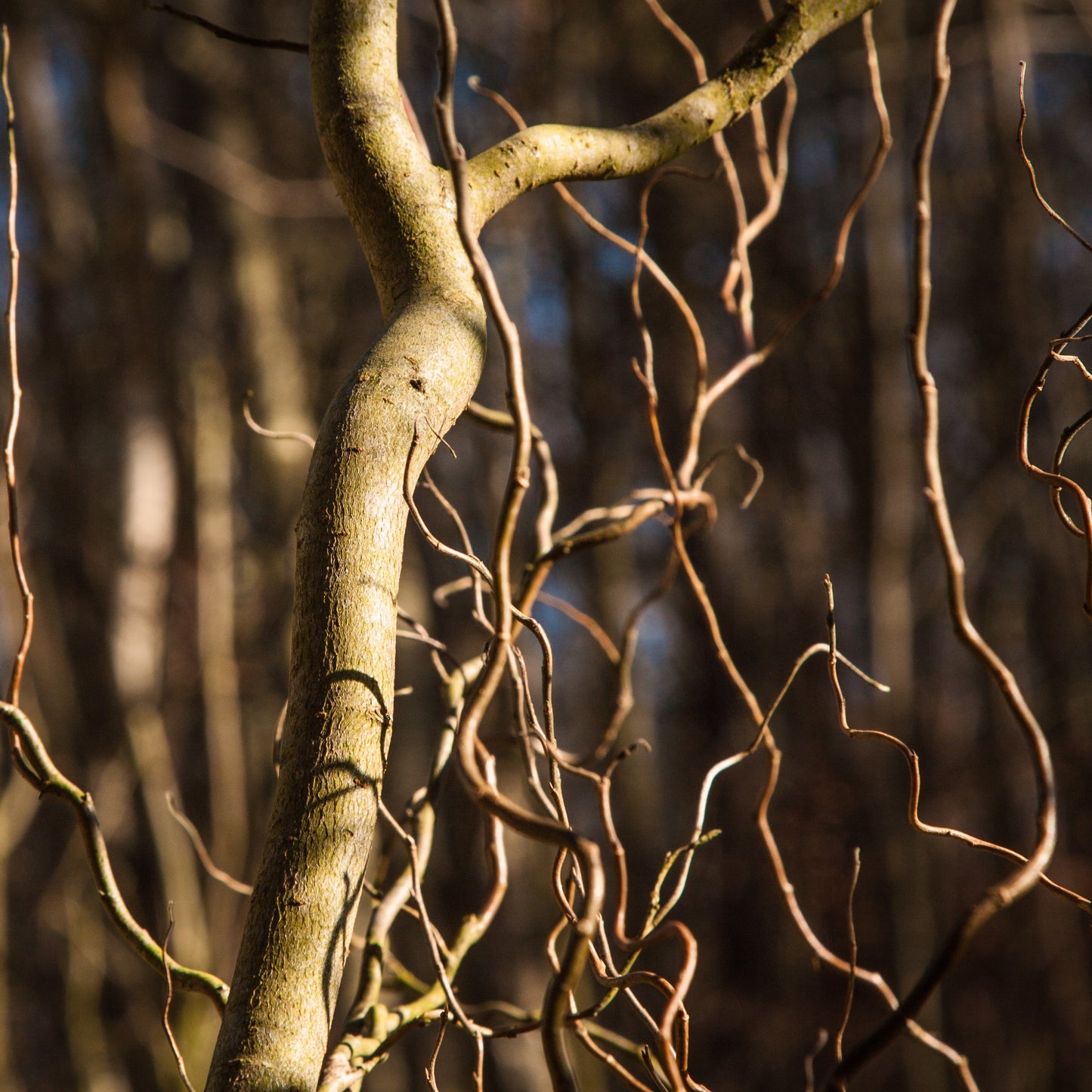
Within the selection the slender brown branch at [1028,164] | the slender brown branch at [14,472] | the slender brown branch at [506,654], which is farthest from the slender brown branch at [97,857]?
the slender brown branch at [1028,164]

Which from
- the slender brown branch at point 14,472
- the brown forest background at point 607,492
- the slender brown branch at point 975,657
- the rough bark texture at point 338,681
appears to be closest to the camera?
the slender brown branch at point 975,657

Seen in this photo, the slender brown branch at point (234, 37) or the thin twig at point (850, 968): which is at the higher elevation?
the slender brown branch at point (234, 37)

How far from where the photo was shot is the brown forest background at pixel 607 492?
3307mm

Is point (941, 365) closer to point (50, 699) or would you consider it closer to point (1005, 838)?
point (1005, 838)

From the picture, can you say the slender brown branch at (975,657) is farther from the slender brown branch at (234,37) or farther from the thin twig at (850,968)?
the slender brown branch at (234,37)

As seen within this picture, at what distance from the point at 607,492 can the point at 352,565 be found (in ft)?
12.3

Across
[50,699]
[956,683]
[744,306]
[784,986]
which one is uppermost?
[744,306]

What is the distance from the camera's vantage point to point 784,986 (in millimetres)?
3971

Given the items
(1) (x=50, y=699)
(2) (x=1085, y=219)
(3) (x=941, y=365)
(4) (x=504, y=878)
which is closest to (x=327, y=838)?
(4) (x=504, y=878)

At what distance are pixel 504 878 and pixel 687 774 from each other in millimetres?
3969

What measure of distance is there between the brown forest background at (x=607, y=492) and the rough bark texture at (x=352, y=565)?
262cm

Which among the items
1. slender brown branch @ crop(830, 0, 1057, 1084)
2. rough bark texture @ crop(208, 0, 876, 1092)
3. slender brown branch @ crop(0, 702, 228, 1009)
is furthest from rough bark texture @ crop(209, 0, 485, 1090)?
slender brown branch @ crop(830, 0, 1057, 1084)

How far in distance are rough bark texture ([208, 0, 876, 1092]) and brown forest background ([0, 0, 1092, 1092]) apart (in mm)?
2617

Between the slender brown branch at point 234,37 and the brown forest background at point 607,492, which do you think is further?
the brown forest background at point 607,492
